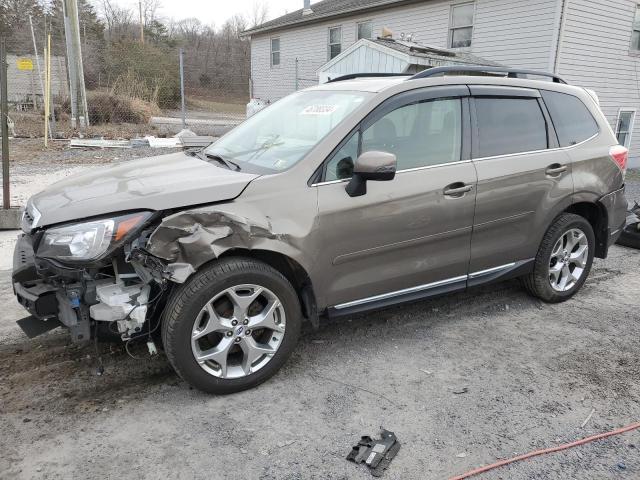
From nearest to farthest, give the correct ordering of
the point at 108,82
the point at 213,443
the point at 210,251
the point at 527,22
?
the point at 213,443
the point at 210,251
the point at 527,22
the point at 108,82

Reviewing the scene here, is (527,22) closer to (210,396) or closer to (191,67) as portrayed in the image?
(210,396)

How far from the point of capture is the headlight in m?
2.67

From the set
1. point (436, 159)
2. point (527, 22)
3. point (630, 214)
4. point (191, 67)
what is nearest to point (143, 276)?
point (436, 159)

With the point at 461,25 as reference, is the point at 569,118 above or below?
below

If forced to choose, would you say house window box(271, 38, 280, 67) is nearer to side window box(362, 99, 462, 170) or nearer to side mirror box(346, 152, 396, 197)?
side window box(362, 99, 462, 170)

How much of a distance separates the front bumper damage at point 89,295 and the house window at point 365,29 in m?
16.2

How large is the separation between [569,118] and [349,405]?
3051 mm

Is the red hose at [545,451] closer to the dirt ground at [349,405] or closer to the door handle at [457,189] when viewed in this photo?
the dirt ground at [349,405]

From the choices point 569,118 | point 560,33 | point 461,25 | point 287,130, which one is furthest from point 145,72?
point 569,118

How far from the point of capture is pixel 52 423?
108 inches

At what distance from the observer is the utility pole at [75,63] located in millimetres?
14492

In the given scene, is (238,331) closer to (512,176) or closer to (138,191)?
(138,191)

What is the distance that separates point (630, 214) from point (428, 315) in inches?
145

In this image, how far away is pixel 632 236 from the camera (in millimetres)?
6418
